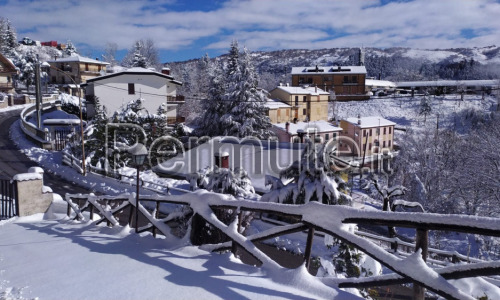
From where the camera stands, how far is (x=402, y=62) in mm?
167625

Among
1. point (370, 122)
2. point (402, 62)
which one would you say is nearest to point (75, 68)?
point (370, 122)

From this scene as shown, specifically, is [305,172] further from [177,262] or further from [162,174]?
[162,174]

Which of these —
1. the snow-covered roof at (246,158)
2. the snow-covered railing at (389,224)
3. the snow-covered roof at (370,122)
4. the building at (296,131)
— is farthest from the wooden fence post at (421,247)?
the snow-covered roof at (370,122)

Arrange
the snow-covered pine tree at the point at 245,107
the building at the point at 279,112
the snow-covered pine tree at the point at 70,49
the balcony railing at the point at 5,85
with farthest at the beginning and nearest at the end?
the snow-covered pine tree at the point at 70,49 → the building at the point at 279,112 → the balcony railing at the point at 5,85 → the snow-covered pine tree at the point at 245,107

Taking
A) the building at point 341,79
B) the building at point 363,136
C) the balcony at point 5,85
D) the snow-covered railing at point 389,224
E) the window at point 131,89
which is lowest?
the building at point 363,136

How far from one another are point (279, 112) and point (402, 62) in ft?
454

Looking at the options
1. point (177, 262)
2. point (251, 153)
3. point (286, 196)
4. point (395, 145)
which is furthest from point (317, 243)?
point (395, 145)

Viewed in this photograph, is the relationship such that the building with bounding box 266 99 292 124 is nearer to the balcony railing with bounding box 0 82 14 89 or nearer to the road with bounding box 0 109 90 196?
the road with bounding box 0 109 90 196

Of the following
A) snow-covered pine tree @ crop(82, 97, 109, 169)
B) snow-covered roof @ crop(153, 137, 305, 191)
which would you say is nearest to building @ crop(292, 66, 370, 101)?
snow-covered roof @ crop(153, 137, 305, 191)

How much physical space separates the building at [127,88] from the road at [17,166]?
30.7 ft

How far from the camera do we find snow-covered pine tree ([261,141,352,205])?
35.7ft

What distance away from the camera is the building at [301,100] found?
54125 millimetres

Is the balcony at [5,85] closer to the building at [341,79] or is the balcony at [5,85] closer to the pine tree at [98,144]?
the pine tree at [98,144]

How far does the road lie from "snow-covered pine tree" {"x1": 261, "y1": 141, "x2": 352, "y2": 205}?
12500 millimetres
